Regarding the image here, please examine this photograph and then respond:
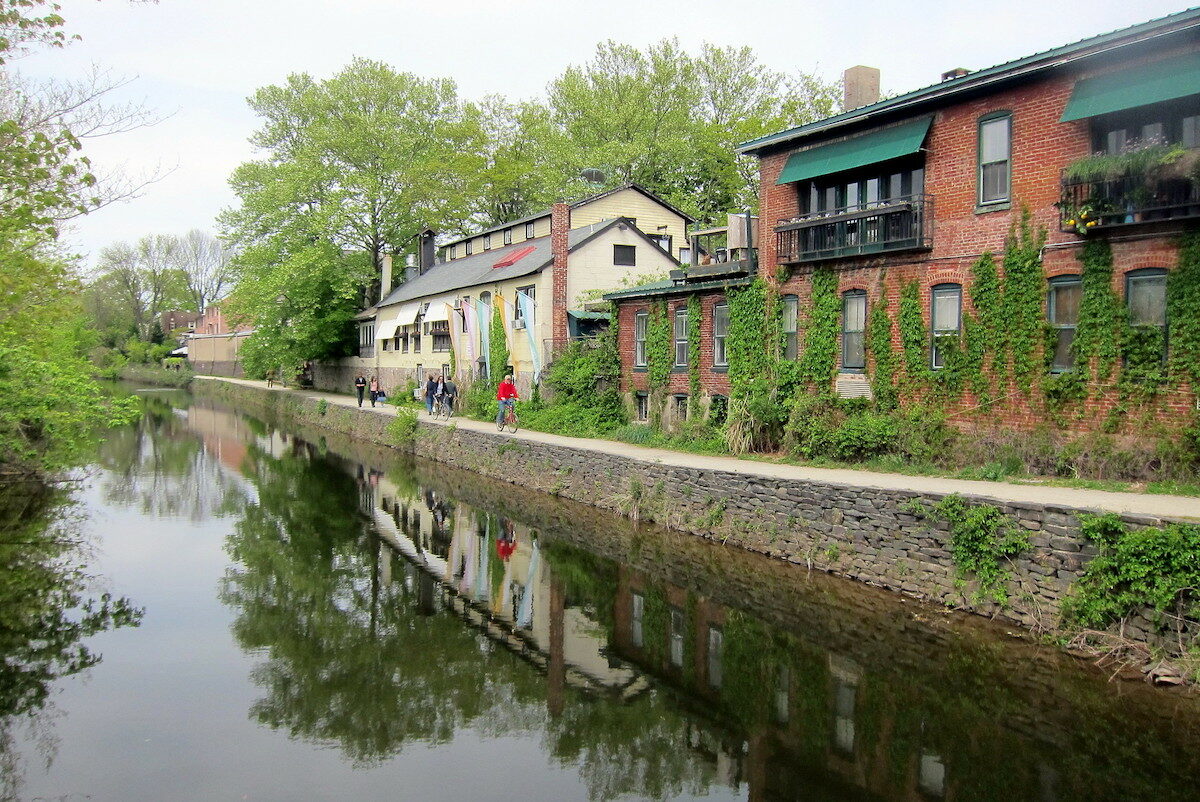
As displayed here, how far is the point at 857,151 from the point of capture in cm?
1870

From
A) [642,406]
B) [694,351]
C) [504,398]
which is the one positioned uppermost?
[694,351]

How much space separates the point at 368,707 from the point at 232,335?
77.0 m

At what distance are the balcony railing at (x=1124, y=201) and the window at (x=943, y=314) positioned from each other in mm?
2337

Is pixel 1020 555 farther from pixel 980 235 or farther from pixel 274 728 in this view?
pixel 274 728

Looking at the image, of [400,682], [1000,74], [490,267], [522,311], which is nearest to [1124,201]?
[1000,74]

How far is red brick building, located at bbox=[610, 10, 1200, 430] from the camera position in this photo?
46.4 feet

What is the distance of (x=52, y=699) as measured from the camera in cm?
1005

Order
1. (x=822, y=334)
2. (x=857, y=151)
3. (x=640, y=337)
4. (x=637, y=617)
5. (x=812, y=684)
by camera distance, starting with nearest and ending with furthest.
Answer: (x=812, y=684) → (x=637, y=617) → (x=857, y=151) → (x=822, y=334) → (x=640, y=337)

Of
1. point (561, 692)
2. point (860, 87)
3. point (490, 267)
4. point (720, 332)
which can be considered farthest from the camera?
point (490, 267)

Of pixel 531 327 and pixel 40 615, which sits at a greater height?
pixel 531 327

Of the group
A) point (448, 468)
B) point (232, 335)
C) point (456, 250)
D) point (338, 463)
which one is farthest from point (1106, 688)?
point (232, 335)

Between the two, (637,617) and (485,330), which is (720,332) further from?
(485,330)

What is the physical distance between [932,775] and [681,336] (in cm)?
1637

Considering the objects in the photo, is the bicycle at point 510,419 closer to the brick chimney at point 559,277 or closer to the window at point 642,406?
the brick chimney at point 559,277
